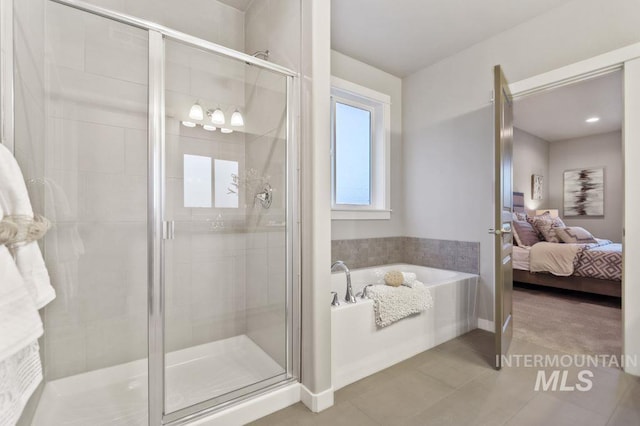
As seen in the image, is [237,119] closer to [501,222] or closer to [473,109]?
[501,222]

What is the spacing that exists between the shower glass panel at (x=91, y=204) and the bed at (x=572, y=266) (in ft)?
15.6

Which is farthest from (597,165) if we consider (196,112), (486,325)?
(196,112)

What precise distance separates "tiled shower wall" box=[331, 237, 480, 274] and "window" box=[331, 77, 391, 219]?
1.01ft

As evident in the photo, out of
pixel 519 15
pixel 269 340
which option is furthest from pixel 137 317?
pixel 519 15

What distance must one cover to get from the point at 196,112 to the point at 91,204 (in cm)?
85

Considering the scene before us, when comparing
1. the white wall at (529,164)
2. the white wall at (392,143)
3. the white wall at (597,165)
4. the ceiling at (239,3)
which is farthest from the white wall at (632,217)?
the white wall at (597,165)

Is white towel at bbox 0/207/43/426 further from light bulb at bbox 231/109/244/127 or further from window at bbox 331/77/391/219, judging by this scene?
window at bbox 331/77/391/219

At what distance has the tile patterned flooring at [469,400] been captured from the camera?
1641 mm

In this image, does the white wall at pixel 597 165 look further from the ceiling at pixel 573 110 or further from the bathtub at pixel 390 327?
the bathtub at pixel 390 327

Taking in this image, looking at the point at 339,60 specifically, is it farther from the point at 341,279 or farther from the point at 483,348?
the point at 483,348

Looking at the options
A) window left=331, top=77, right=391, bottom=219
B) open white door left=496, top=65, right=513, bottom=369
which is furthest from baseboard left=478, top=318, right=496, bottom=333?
window left=331, top=77, right=391, bottom=219

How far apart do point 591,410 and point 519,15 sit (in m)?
2.87

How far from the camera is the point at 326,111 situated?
6.04 ft

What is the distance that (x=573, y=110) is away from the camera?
489 cm
